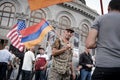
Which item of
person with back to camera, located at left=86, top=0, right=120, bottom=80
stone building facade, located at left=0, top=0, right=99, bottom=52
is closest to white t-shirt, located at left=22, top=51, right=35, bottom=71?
person with back to camera, located at left=86, top=0, right=120, bottom=80

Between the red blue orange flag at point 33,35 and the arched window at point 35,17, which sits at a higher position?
the arched window at point 35,17

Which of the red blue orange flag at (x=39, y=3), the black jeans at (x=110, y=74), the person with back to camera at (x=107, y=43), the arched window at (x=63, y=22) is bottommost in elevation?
the black jeans at (x=110, y=74)

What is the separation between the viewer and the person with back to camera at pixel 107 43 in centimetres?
354

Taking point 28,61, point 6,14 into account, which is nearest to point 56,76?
point 28,61

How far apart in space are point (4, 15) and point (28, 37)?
20.2 metres

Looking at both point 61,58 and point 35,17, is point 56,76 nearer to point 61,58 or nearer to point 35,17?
point 61,58

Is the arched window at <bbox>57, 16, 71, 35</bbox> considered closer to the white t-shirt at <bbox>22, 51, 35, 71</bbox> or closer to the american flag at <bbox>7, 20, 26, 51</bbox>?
the american flag at <bbox>7, 20, 26, 51</bbox>

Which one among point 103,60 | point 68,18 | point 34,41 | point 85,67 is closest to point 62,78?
point 103,60

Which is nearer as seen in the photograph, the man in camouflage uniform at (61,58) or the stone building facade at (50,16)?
the man in camouflage uniform at (61,58)

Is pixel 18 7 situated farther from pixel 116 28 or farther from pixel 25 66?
pixel 116 28

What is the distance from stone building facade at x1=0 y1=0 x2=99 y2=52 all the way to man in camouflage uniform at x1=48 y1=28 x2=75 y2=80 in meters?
24.8

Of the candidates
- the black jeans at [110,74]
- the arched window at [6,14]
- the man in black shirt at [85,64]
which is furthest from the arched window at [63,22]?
the black jeans at [110,74]

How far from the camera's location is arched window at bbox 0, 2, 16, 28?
111 feet

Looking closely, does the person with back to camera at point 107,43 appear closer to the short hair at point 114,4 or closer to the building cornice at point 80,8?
the short hair at point 114,4
